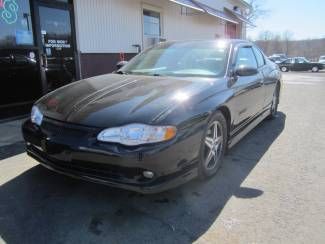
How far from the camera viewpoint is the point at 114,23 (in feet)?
28.5

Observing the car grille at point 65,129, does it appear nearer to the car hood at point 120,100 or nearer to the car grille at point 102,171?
the car hood at point 120,100

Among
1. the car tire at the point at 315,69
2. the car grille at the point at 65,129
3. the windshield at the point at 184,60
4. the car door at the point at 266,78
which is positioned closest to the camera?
the car grille at the point at 65,129

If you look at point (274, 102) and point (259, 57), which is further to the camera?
point (274, 102)

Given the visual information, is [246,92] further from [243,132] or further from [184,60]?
[184,60]

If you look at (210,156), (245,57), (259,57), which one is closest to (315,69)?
(259,57)

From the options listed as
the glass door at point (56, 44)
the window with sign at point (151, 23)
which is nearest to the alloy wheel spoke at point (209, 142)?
the glass door at point (56, 44)

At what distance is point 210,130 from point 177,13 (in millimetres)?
9717

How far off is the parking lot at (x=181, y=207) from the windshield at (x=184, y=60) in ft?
3.84

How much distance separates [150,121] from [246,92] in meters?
1.91

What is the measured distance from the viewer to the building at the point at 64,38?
19.6 ft

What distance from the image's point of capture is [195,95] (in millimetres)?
2975

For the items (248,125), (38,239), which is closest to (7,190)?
(38,239)

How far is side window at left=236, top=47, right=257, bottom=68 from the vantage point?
4.07 meters

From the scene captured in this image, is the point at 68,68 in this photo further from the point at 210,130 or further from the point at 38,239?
the point at 38,239
